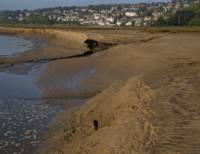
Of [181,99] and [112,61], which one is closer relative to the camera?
[181,99]

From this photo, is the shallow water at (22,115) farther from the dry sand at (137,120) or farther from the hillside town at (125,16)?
the hillside town at (125,16)

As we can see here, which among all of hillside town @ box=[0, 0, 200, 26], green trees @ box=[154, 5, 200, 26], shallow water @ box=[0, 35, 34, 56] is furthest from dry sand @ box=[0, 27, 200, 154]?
hillside town @ box=[0, 0, 200, 26]

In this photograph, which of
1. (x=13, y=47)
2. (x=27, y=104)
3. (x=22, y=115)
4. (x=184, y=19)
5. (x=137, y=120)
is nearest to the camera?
(x=137, y=120)

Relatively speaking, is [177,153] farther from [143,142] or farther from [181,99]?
[181,99]

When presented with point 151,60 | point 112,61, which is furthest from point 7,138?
point 112,61

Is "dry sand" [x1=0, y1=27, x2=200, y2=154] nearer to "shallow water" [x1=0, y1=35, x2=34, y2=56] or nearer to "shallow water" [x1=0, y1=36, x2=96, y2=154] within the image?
"shallow water" [x1=0, y1=36, x2=96, y2=154]

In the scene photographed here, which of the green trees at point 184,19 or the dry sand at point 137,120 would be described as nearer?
the dry sand at point 137,120

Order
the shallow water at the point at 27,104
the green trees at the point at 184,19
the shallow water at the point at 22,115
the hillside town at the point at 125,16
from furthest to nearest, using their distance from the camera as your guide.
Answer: the hillside town at the point at 125,16 → the green trees at the point at 184,19 → the shallow water at the point at 27,104 → the shallow water at the point at 22,115

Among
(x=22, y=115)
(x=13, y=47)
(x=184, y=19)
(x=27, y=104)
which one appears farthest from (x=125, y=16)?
(x=22, y=115)

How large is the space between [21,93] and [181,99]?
369 inches

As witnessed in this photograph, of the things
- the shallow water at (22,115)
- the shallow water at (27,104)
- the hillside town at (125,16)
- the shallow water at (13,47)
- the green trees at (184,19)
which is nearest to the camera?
the shallow water at (22,115)

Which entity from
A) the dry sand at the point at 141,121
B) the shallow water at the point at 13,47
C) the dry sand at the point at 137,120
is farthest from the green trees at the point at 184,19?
the dry sand at the point at 141,121

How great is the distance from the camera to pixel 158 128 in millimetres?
8805

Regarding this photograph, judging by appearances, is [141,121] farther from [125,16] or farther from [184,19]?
[125,16]
